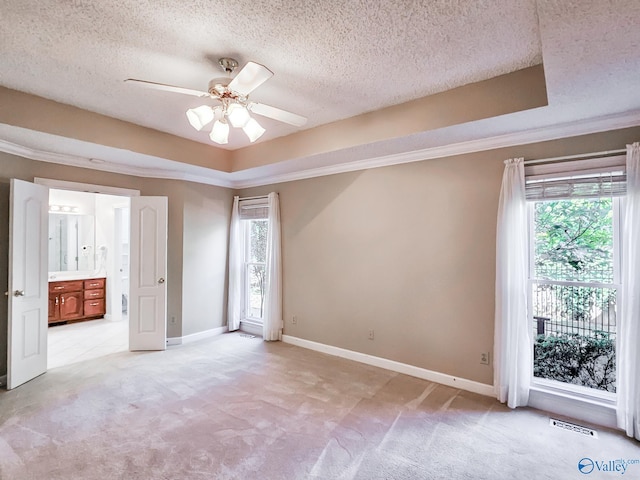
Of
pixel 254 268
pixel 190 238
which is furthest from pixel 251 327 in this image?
pixel 190 238

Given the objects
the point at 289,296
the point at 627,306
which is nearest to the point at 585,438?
the point at 627,306

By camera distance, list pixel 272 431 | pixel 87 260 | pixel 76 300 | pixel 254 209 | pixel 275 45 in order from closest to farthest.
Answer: pixel 275 45, pixel 272 431, pixel 254 209, pixel 76 300, pixel 87 260

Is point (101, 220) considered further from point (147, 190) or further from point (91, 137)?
point (91, 137)

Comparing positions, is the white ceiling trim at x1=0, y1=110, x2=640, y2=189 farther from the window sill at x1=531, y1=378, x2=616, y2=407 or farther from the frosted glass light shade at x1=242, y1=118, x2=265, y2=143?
the window sill at x1=531, y1=378, x2=616, y2=407

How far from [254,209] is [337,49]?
10.9ft

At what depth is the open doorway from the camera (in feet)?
19.2

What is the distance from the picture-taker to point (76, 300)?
19.6 feet

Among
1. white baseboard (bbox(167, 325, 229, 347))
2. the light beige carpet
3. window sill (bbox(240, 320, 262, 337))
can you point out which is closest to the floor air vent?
the light beige carpet

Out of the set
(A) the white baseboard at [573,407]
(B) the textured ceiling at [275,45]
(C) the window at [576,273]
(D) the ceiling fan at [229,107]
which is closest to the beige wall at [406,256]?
(C) the window at [576,273]

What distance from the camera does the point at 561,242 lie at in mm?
2986

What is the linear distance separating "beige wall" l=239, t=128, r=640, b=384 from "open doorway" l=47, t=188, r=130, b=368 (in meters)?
3.62

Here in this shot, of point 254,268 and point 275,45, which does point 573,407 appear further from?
point 254,268

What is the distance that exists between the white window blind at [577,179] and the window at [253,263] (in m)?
3.66

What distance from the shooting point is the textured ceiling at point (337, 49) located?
5.76 ft
